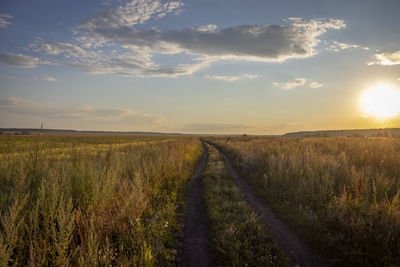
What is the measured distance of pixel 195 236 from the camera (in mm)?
5691

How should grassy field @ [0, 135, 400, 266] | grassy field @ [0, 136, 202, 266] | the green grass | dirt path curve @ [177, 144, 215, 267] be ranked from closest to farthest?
grassy field @ [0, 136, 202, 266]
grassy field @ [0, 135, 400, 266]
the green grass
dirt path curve @ [177, 144, 215, 267]

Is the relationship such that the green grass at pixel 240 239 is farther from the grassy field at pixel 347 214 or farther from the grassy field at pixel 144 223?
the grassy field at pixel 347 214

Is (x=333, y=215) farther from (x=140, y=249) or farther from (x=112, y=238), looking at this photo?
(x=112, y=238)

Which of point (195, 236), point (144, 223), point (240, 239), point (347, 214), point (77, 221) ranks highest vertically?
point (77, 221)

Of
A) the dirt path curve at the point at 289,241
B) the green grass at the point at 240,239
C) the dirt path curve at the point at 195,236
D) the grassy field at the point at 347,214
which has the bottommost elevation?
the dirt path curve at the point at 195,236

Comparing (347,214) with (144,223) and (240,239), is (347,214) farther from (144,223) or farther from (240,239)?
(144,223)

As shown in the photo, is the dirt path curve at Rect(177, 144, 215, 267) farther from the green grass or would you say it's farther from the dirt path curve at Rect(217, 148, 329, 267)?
the dirt path curve at Rect(217, 148, 329, 267)

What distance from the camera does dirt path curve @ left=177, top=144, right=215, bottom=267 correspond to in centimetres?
465

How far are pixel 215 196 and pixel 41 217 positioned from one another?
5.98 metres

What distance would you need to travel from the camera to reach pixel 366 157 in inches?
423

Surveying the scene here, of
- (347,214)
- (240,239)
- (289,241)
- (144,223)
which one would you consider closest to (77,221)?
(144,223)

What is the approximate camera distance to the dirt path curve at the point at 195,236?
465 cm

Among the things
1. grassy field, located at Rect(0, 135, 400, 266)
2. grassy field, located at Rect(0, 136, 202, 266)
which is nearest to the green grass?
grassy field, located at Rect(0, 135, 400, 266)

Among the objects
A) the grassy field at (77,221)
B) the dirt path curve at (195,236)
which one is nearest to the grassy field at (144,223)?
the grassy field at (77,221)
